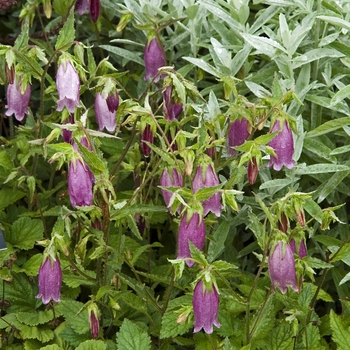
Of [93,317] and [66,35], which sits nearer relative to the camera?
[93,317]

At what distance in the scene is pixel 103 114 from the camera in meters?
1.94

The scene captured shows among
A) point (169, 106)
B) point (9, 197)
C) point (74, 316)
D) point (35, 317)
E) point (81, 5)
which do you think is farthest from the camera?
point (81, 5)

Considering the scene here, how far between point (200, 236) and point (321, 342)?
681 mm

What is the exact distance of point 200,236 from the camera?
1.64 meters

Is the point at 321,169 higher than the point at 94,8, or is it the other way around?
the point at 94,8

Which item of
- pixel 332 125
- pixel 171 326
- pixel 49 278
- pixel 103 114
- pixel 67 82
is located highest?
pixel 67 82

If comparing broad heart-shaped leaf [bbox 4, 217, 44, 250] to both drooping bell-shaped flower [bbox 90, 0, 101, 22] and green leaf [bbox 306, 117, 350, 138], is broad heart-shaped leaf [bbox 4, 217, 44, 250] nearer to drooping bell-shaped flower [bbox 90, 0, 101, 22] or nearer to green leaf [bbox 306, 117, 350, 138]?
drooping bell-shaped flower [bbox 90, 0, 101, 22]

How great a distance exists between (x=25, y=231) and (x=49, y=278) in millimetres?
592

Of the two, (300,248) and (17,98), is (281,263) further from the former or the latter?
(17,98)

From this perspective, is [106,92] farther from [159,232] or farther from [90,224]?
[159,232]

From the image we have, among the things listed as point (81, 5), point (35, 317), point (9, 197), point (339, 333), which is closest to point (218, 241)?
point (339, 333)

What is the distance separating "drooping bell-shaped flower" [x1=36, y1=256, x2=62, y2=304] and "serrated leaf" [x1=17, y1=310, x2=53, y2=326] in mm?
364

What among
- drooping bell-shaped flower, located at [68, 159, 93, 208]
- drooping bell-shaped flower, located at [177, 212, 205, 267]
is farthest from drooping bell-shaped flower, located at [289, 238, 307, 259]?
drooping bell-shaped flower, located at [68, 159, 93, 208]

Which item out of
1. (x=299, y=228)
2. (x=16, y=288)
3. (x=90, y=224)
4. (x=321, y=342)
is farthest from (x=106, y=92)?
(x=321, y=342)
